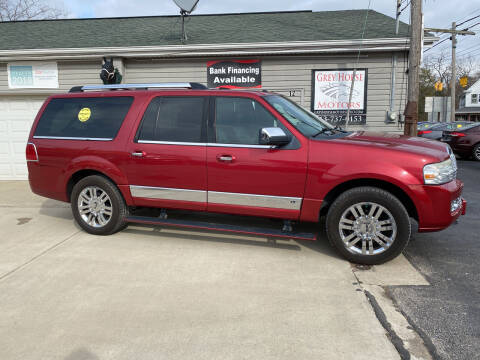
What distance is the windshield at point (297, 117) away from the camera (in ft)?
14.0

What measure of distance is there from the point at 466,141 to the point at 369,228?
460 inches

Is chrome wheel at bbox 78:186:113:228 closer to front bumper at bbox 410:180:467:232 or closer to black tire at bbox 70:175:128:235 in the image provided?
black tire at bbox 70:175:128:235

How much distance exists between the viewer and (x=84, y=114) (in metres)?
5.07

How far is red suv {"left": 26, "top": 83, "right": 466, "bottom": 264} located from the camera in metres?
3.84

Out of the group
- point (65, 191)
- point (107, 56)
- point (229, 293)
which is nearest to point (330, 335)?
point (229, 293)

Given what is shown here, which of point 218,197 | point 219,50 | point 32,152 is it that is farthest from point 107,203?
point 219,50

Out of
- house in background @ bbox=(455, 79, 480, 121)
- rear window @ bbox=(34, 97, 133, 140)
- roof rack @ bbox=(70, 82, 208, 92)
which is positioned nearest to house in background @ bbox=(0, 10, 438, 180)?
roof rack @ bbox=(70, 82, 208, 92)

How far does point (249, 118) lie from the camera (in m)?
4.36

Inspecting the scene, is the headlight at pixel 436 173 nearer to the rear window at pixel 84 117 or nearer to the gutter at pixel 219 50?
the rear window at pixel 84 117

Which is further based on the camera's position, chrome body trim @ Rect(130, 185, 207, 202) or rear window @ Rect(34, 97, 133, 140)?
rear window @ Rect(34, 97, 133, 140)

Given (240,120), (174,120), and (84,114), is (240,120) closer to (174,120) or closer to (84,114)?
(174,120)

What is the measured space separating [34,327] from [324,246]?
126 inches

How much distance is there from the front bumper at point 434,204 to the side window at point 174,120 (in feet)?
8.07

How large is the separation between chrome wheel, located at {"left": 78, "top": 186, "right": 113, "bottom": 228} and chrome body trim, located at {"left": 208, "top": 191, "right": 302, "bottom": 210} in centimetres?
153
